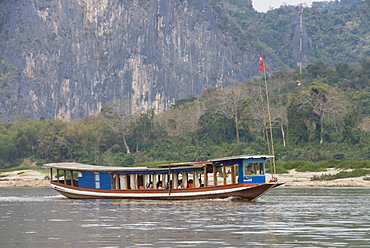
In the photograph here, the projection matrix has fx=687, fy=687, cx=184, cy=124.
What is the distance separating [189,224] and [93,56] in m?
146

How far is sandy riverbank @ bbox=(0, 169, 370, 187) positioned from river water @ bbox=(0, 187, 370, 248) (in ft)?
49.7

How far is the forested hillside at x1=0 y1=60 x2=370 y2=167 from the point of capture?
263ft

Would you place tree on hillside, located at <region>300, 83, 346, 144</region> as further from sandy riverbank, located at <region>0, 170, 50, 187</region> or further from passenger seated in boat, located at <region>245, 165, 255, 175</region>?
passenger seated in boat, located at <region>245, 165, 255, 175</region>

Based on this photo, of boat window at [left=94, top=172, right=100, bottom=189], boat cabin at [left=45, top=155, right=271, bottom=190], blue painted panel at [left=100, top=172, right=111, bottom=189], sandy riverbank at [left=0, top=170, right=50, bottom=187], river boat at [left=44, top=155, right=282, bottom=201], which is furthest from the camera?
sandy riverbank at [left=0, top=170, right=50, bottom=187]

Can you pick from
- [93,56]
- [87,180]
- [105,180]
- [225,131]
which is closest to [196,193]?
[105,180]

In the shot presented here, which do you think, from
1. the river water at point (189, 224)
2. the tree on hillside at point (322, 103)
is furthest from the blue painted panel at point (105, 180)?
the tree on hillside at point (322, 103)

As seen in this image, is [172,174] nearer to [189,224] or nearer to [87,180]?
[87,180]

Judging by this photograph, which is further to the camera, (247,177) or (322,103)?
(322,103)

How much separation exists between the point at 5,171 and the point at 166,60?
96.7 meters

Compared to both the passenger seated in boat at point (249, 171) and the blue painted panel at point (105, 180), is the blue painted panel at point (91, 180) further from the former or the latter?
the passenger seated in boat at point (249, 171)

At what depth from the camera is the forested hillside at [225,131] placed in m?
80.1

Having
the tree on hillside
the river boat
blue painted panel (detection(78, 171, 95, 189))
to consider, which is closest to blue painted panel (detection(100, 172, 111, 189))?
the river boat

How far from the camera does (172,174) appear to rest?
40.3m

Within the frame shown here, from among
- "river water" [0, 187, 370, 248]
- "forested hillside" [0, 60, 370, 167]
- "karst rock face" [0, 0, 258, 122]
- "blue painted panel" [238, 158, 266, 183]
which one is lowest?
"river water" [0, 187, 370, 248]
